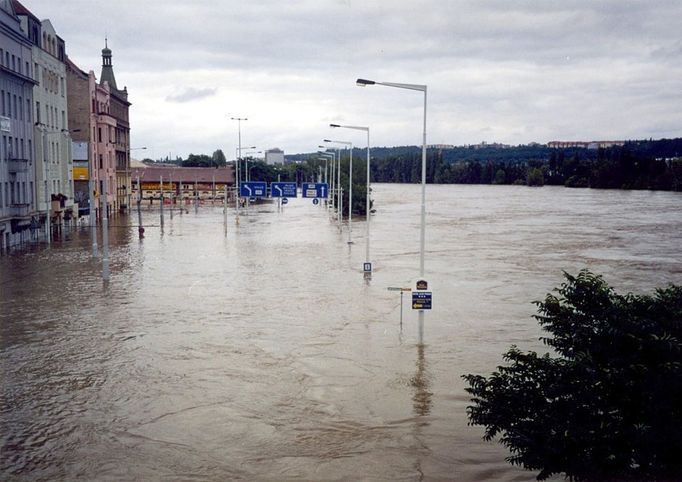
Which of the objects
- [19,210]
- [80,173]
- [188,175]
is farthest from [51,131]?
A: [188,175]

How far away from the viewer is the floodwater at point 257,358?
53.8 ft

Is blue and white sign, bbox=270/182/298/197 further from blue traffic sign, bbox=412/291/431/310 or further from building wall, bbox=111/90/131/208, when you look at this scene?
blue traffic sign, bbox=412/291/431/310

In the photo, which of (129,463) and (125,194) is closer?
(129,463)

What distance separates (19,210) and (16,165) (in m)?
3.63

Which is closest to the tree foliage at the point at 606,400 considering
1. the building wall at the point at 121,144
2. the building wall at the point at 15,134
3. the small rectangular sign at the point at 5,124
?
the small rectangular sign at the point at 5,124

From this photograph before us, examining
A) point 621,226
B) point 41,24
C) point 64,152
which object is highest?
point 41,24

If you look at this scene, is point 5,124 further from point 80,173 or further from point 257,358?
point 257,358

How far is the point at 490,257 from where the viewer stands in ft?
181

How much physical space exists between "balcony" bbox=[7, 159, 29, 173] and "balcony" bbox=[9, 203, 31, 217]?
2.53 m

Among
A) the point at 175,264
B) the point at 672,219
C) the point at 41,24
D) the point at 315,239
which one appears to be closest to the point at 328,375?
the point at 175,264

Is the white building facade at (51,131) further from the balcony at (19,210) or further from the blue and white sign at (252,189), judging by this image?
the blue and white sign at (252,189)

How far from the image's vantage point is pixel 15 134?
186 ft

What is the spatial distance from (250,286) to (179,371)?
17.2 meters

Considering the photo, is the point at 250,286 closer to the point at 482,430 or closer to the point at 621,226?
the point at 482,430
